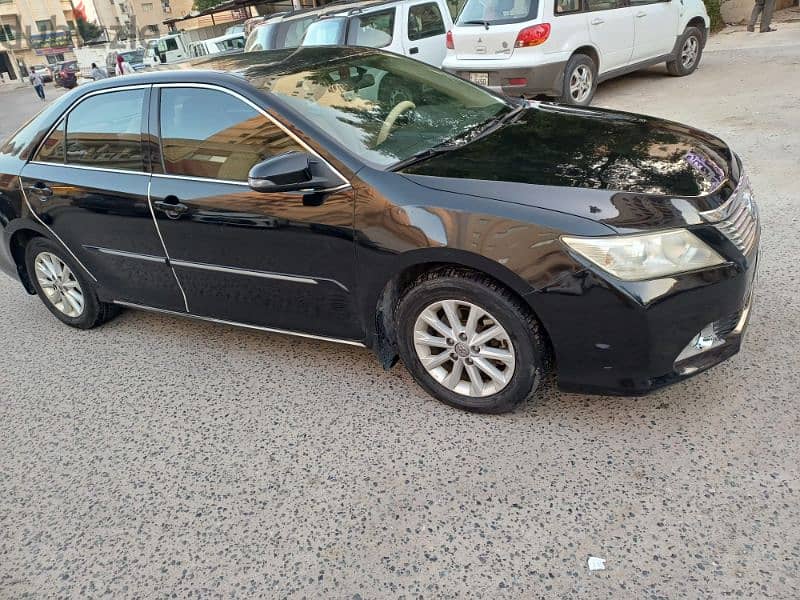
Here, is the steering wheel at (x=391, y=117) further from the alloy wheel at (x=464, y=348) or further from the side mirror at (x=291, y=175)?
the alloy wheel at (x=464, y=348)

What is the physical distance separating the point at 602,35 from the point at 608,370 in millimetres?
7330

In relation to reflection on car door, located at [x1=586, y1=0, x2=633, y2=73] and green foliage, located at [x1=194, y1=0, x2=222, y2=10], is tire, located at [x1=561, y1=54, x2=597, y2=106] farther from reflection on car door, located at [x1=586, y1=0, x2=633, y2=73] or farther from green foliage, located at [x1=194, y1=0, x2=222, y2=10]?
green foliage, located at [x1=194, y1=0, x2=222, y2=10]

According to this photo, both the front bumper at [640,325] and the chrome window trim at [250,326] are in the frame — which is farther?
the chrome window trim at [250,326]

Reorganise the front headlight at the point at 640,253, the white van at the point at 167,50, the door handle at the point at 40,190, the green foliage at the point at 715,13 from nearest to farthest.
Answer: the front headlight at the point at 640,253
the door handle at the point at 40,190
the green foliage at the point at 715,13
the white van at the point at 167,50

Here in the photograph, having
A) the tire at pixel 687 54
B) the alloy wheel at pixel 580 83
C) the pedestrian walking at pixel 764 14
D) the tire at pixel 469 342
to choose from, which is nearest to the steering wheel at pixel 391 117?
the tire at pixel 469 342

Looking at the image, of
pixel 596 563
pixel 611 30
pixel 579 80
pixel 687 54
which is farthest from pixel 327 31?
pixel 596 563

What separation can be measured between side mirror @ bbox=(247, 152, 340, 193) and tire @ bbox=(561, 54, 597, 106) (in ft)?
20.4

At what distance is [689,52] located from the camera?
988 centimetres

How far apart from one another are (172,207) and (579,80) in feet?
22.0

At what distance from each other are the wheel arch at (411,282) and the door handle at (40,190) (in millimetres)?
2351

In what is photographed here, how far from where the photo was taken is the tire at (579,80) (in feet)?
27.0

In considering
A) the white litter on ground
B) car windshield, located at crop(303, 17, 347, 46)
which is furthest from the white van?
the white litter on ground

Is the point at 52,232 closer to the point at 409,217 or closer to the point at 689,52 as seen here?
the point at 409,217

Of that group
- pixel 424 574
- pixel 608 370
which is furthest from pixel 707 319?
pixel 424 574
